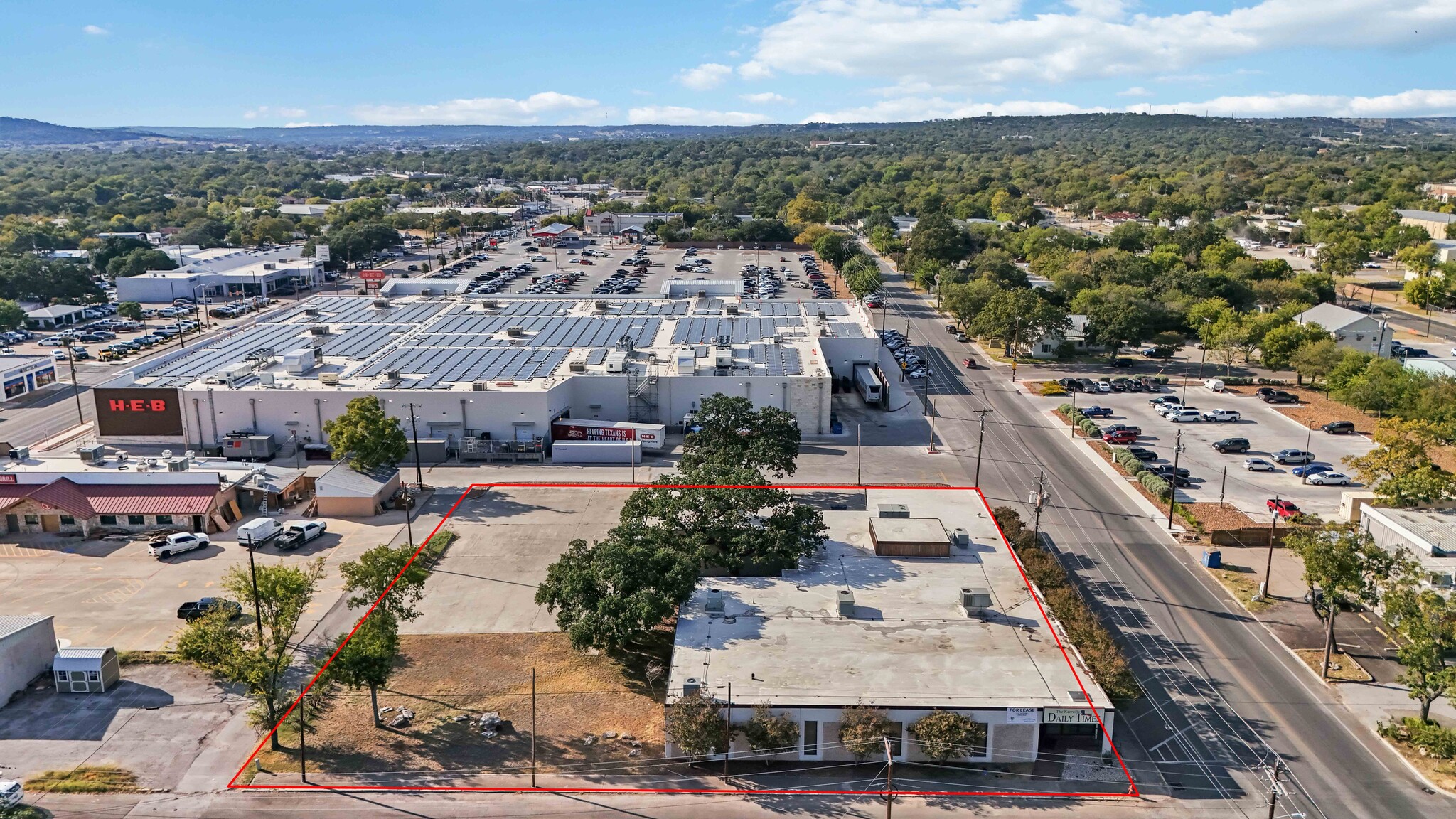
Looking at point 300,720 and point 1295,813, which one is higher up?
point 300,720

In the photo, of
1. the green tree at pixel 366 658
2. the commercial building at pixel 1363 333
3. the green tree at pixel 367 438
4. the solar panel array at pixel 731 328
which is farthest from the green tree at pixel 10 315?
the commercial building at pixel 1363 333

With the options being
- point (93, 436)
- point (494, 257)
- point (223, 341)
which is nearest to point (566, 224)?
point (494, 257)

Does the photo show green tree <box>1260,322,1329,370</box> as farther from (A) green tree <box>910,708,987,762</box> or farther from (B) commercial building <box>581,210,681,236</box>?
(B) commercial building <box>581,210,681,236</box>

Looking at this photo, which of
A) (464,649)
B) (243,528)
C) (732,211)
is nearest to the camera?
(464,649)

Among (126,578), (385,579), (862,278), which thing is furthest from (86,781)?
(862,278)

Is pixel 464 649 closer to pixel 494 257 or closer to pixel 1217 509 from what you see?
pixel 1217 509

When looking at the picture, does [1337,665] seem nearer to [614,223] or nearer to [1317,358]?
[1317,358]
